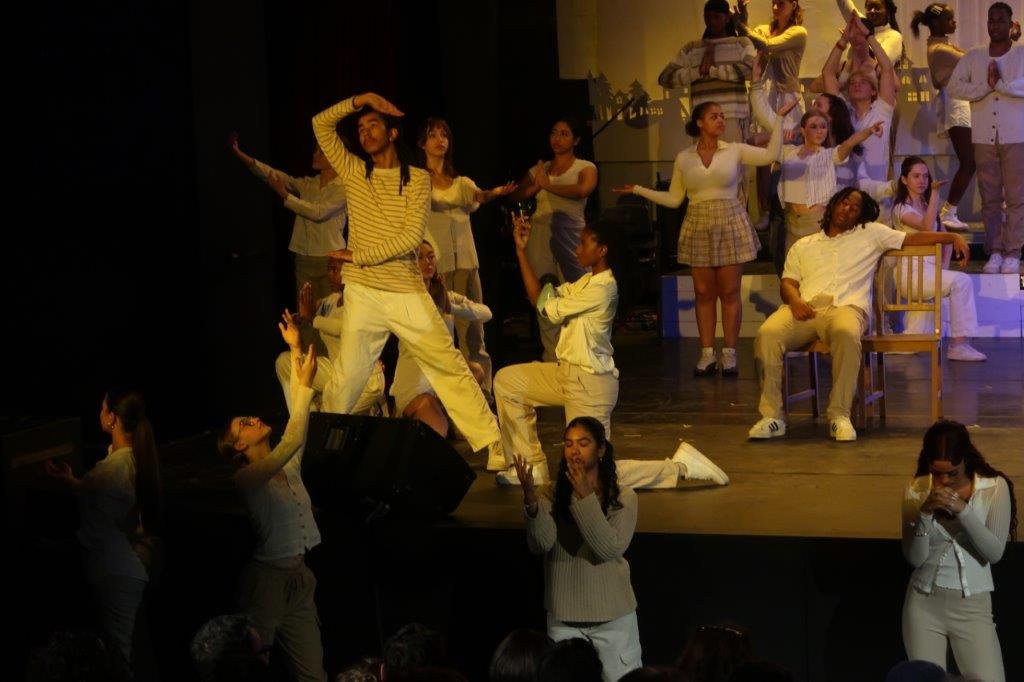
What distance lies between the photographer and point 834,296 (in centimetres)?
732

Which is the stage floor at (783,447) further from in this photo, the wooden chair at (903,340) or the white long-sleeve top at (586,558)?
the white long-sleeve top at (586,558)

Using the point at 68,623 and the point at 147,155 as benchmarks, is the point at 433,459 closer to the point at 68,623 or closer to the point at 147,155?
the point at 68,623

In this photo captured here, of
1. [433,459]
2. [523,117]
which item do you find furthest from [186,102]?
[523,117]

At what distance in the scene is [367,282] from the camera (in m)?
6.51

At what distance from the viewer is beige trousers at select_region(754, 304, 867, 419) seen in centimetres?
708

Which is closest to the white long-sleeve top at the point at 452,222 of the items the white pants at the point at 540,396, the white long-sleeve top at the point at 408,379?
the white long-sleeve top at the point at 408,379

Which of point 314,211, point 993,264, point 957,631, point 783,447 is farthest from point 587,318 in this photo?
point 993,264

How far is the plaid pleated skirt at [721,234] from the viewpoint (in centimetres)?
879

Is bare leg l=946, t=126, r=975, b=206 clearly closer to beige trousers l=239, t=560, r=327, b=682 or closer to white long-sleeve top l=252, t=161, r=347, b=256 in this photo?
white long-sleeve top l=252, t=161, r=347, b=256

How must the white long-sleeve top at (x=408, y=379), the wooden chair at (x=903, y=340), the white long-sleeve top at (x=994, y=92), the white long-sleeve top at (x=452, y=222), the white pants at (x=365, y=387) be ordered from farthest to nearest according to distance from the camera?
1. the white long-sleeve top at (x=994, y=92)
2. the white long-sleeve top at (x=452, y=222)
3. the wooden chair at (x=903, y=340)
4. the white long-sleeve top at (x=408, y=379)
5. the white pants at (x=365, y=387)

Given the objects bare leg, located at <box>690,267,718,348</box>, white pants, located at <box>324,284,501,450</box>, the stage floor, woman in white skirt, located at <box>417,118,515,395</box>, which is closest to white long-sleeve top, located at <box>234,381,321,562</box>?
the stage floor

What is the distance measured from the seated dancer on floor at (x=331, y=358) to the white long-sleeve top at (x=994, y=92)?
15.1 feet

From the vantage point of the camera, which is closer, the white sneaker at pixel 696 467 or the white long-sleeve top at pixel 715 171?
the white sneaker at pixel 696 467

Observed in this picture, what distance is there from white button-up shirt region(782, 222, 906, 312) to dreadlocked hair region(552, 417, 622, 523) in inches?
102
